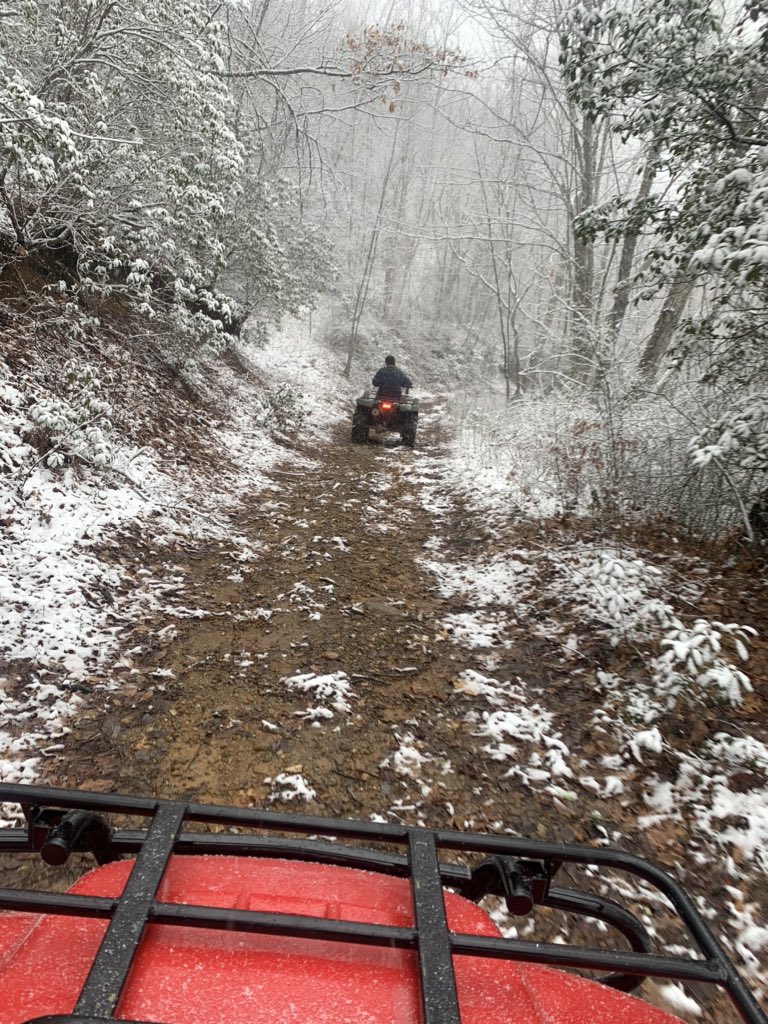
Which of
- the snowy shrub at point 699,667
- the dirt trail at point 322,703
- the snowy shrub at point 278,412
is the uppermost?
the snowy shrub at point 278,412

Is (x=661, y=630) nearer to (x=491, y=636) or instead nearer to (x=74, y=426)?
(x=491, y=636)

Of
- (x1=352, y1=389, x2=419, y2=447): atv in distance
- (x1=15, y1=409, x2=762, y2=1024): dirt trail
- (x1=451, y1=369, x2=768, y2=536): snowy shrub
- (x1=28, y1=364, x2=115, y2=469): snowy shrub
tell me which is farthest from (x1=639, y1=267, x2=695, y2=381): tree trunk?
(x1=28, y1=364, x2=115, y2=469): snowy shrub

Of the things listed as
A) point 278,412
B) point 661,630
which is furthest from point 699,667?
point 278,412

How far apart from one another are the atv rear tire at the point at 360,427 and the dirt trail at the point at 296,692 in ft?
21.0

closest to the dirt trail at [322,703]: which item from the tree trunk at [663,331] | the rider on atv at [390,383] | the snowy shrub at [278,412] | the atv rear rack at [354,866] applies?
the atv rear rack at [354,866]

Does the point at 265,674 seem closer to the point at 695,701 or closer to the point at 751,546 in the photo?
the point at 695,701

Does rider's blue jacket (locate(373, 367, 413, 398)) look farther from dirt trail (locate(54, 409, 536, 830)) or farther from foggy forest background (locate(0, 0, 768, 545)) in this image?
dirt trail (locate(54, 409, 536, 830))

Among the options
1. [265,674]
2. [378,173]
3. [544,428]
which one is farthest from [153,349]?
[378,173]

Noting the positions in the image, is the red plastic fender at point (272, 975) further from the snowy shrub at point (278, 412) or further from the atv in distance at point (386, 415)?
the atv in distance at point (386, 415)

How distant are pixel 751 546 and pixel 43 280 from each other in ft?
33.2

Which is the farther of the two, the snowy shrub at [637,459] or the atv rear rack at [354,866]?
the snowy shrub at [637,459]

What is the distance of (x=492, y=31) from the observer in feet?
39.9

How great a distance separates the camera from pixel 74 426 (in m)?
5.81

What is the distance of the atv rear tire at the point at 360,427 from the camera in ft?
42.0
